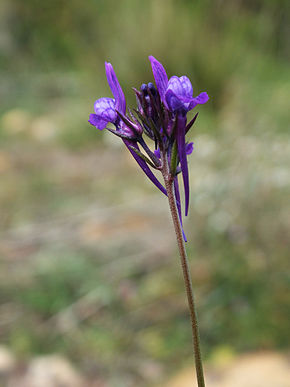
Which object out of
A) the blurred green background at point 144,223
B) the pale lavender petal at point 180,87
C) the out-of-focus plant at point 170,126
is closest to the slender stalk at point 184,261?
the out-of-focus plant at point 170,126

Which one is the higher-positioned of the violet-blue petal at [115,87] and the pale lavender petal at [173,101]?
the violet-blue petal at [115,87]

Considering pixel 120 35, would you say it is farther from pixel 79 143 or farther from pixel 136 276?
pixel 136 276

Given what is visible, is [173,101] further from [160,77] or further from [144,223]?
[144,223]

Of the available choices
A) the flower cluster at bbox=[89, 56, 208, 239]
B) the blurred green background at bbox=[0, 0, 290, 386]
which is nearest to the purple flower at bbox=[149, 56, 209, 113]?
the flower cluster at bbox=[89, 56, 208, 239]

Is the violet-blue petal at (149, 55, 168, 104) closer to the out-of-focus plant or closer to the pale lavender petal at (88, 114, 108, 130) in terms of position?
the out-of-focus plant

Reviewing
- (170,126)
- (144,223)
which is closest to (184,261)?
(170,126)

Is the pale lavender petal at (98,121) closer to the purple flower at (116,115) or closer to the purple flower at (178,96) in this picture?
the purple flower at (116,115)

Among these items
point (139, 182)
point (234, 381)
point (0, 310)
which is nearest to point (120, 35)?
point (139, 182)
